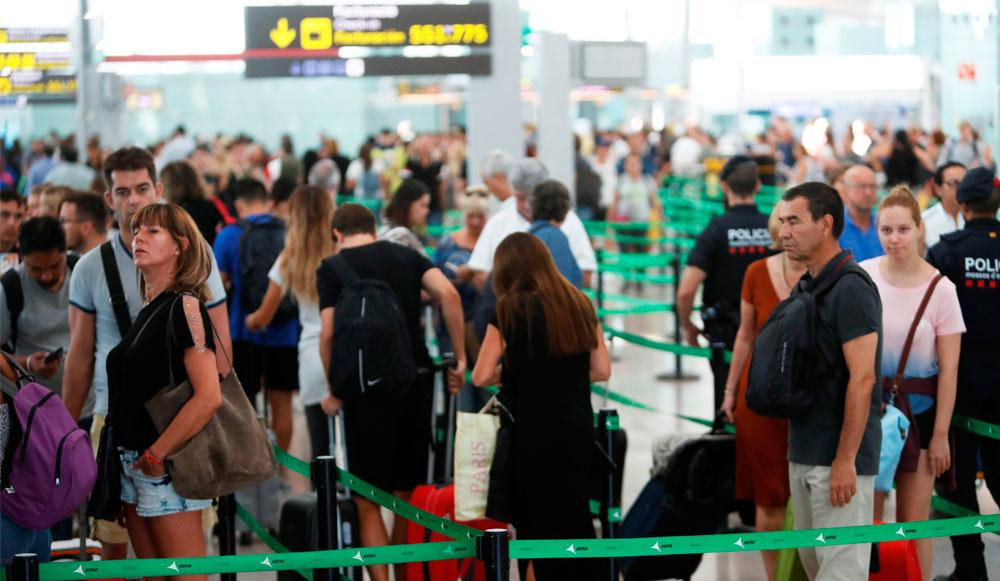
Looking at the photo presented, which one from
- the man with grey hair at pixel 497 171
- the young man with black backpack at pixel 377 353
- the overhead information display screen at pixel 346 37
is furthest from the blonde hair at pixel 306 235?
the overhead information display screen at pixel 346 37

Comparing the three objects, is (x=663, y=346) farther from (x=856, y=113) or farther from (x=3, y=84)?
(x=856, y=113)

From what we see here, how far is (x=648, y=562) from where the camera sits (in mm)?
5715

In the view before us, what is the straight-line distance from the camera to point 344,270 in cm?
571

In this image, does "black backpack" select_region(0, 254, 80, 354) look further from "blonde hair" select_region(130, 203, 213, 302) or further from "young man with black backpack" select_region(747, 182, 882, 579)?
"young man with black backpack" select_region(747, 182, 882, 579)

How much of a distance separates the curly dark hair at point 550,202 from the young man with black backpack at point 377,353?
1218 millimetres

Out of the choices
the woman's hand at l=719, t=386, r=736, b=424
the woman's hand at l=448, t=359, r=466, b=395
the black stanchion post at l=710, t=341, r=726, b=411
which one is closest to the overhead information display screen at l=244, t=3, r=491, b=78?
the black stanchion post at l=710, t=341, r=726, b=411

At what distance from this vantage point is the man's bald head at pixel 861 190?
22.9 ft

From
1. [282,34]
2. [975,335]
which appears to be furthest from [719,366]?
[282,34]

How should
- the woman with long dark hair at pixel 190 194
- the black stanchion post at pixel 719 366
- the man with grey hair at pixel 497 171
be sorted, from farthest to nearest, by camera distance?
the woman with long dark hair at pixel 190 194 < the man with grey hair at pixel 497 171 < the black stanchion post at pixel 719 366

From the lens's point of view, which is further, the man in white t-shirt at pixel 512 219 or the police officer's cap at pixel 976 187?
the man in white t-shirt at pixel 512 219

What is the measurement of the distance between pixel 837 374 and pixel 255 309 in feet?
12.8

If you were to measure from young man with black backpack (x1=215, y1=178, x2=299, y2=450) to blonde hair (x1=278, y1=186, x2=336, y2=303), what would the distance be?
0.64 m

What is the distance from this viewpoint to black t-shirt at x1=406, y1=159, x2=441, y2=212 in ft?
55.5

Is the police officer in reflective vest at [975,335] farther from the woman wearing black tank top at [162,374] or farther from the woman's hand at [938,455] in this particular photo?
the woman wearing black tank top at [162,374]
